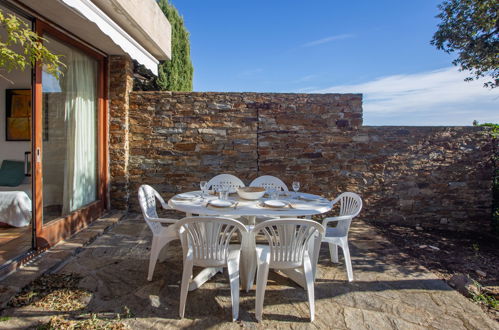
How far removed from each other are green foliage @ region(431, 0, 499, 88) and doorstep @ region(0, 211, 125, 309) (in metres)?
7.12

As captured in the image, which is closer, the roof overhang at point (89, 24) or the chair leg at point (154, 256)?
the chair leg at point (154, 256)

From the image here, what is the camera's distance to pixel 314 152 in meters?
5.75

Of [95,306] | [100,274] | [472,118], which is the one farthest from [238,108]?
[472,118]

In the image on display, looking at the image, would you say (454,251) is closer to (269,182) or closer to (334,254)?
(334,254)

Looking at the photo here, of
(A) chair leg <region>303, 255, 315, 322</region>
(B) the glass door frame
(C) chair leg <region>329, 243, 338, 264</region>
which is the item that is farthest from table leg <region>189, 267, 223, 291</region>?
(B) the glass door frame

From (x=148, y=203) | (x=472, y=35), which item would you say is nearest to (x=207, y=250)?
(x=148, y=203)

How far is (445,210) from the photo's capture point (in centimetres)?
579

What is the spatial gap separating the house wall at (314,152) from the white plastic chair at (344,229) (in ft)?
6.32

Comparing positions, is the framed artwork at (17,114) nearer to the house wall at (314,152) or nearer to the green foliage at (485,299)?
the house wall at (314,152)

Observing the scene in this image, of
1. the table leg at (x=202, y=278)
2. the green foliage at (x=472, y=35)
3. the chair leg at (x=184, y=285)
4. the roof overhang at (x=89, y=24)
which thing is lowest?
the table leg at (x=202, y=278)

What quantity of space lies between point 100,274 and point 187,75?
7289mm

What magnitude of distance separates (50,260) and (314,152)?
4559 mm

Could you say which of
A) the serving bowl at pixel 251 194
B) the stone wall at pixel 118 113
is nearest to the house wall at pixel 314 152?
the stone wall at pixel 118 113

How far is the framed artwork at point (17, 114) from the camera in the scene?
20.0 ft
